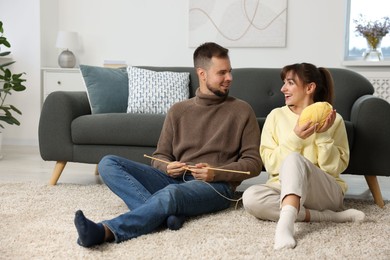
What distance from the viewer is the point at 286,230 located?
1914 millimetres

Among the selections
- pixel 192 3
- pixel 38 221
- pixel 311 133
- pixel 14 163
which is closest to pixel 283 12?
pixel 192 3

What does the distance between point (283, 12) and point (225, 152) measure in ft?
10.3

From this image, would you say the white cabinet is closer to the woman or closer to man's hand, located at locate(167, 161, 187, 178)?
man's hand, located at locate(167, 161, 187, 178)

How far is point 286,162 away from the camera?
2092 mm

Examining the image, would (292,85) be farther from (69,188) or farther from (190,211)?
(69,188)

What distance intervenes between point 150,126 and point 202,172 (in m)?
0.89

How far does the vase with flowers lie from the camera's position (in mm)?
5113

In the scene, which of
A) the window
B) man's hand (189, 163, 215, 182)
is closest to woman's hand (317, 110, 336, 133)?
man's hand (189, 163, 215, 182)

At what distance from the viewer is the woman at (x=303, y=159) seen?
2.09 meters

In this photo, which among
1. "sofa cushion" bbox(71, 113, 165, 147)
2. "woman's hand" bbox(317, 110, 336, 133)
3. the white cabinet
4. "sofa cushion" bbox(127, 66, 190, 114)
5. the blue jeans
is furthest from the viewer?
the white cabinet

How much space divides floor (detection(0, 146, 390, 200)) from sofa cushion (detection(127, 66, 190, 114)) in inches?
22.5

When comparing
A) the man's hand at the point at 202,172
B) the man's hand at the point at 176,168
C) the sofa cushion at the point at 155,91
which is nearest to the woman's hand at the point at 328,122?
the man's hand at the point at 202,172

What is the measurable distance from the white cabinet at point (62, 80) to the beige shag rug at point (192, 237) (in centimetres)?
283

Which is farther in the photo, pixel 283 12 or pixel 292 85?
pixel 283 12
